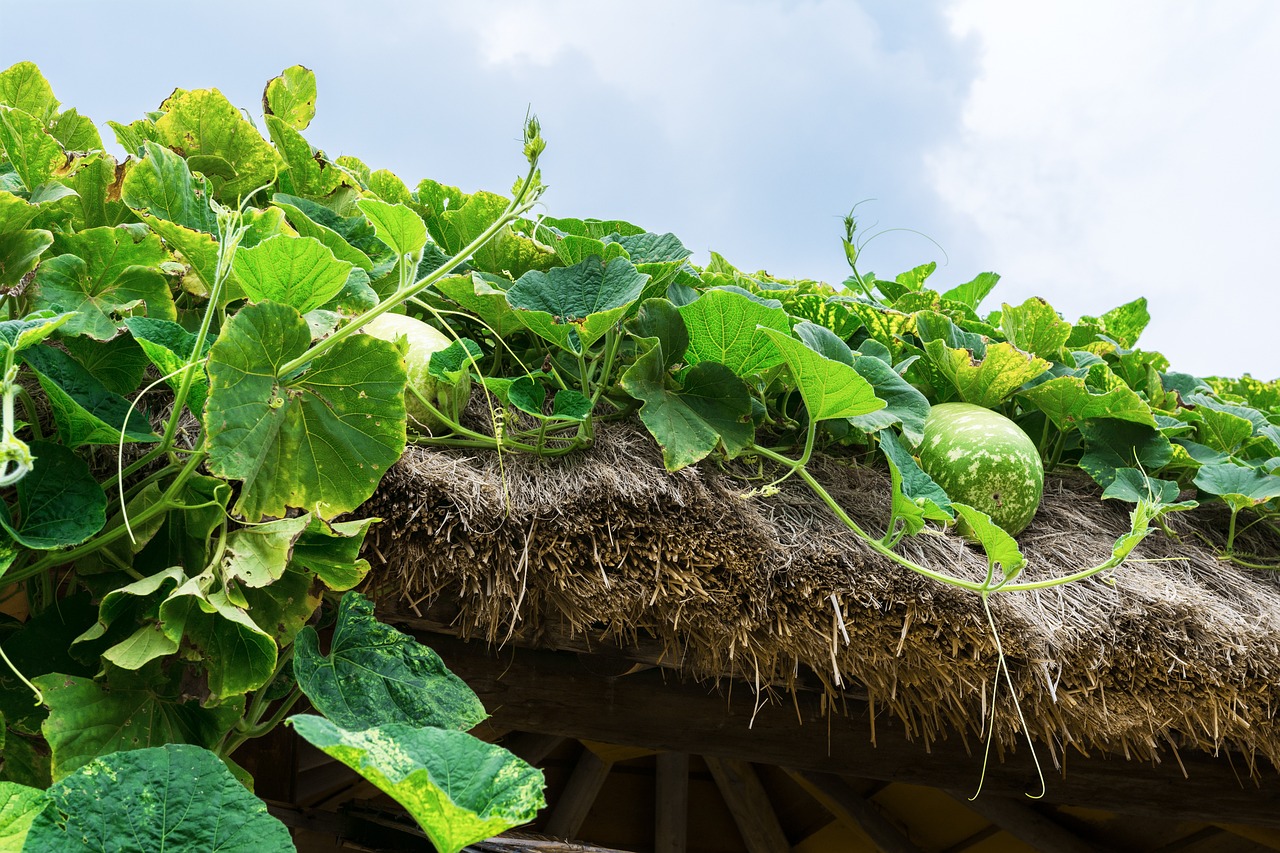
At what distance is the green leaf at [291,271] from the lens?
797mm

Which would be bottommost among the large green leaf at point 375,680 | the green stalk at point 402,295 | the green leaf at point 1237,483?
the large green leaf at point 375,680

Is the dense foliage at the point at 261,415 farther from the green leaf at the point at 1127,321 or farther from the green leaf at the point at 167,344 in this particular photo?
the green leaf at the point at 1127,321

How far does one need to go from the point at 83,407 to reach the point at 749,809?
3254 mm

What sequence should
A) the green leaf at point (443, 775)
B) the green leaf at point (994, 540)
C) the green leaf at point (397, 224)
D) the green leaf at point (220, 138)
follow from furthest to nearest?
the green leaf at point (220, 138), the green leaf at point (994, 540), the green leaf at point (397, 224), the green leaf at point (443, 775)

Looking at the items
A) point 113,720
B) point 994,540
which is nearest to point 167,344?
point 113,720

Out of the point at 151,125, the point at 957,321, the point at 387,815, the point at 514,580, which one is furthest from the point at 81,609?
the point at 957,321

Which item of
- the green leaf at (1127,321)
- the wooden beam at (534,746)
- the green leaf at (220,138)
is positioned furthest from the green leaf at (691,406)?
the wooden beam at (534,746)

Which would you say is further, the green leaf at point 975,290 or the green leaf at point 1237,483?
the green leaf at point 975,290

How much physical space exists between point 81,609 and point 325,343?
1.22ft

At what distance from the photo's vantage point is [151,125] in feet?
4.25

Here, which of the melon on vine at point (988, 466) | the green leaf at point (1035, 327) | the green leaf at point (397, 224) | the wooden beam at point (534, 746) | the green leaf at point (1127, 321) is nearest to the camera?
the green leaf at point (397, 224)

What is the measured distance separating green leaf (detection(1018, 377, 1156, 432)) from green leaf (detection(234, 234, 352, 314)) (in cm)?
130

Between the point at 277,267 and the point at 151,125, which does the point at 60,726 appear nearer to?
the point at 277,267

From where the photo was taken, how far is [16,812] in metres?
0.59
